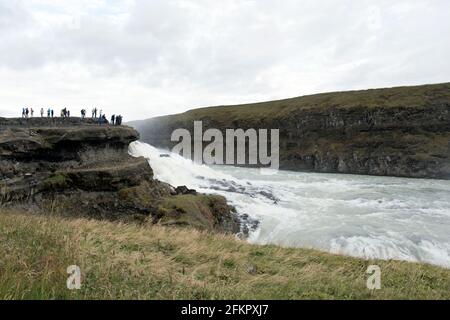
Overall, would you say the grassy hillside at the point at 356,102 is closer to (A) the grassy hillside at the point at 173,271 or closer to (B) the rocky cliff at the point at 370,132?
(B) the rocky cliff at the point at 370,132

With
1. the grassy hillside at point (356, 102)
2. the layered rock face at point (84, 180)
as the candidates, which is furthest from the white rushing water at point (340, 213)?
the grassy hillside at point (356, 102)

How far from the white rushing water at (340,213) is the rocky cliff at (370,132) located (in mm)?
23592

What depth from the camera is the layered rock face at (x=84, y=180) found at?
88.0 feet

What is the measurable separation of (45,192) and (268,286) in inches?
912

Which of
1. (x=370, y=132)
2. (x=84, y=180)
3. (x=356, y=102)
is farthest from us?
(x=356, y=102)

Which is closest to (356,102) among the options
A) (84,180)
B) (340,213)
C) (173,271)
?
(340,213)

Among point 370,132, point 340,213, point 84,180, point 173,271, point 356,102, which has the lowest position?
point 340,213

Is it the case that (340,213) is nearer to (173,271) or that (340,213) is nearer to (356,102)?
(173,271)

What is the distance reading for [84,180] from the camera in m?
28.5

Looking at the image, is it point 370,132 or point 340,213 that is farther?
point 370,132

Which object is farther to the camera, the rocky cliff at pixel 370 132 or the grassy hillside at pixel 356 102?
the grassy hillside at pixel 356 102

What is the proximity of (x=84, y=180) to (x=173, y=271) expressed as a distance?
72.1ft

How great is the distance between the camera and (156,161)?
136 feet
